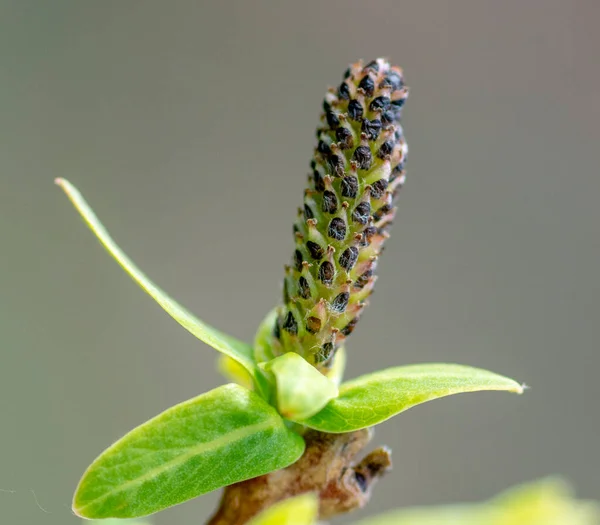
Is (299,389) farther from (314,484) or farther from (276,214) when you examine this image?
(276,214)

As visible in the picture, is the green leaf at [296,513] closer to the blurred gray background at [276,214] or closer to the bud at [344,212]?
the bud at [344,212]

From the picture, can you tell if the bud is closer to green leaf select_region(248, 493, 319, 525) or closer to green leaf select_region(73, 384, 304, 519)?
green leaf select_region(73, 384, 304, 519)

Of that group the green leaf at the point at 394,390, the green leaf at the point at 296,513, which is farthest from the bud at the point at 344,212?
the green leaf at the point at 296,513

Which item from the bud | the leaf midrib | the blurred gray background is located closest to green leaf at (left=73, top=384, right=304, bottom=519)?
the leaf midrib

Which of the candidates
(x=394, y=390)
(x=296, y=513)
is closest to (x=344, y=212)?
(x=394, y=390)

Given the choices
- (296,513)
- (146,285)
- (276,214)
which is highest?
(276,214)
